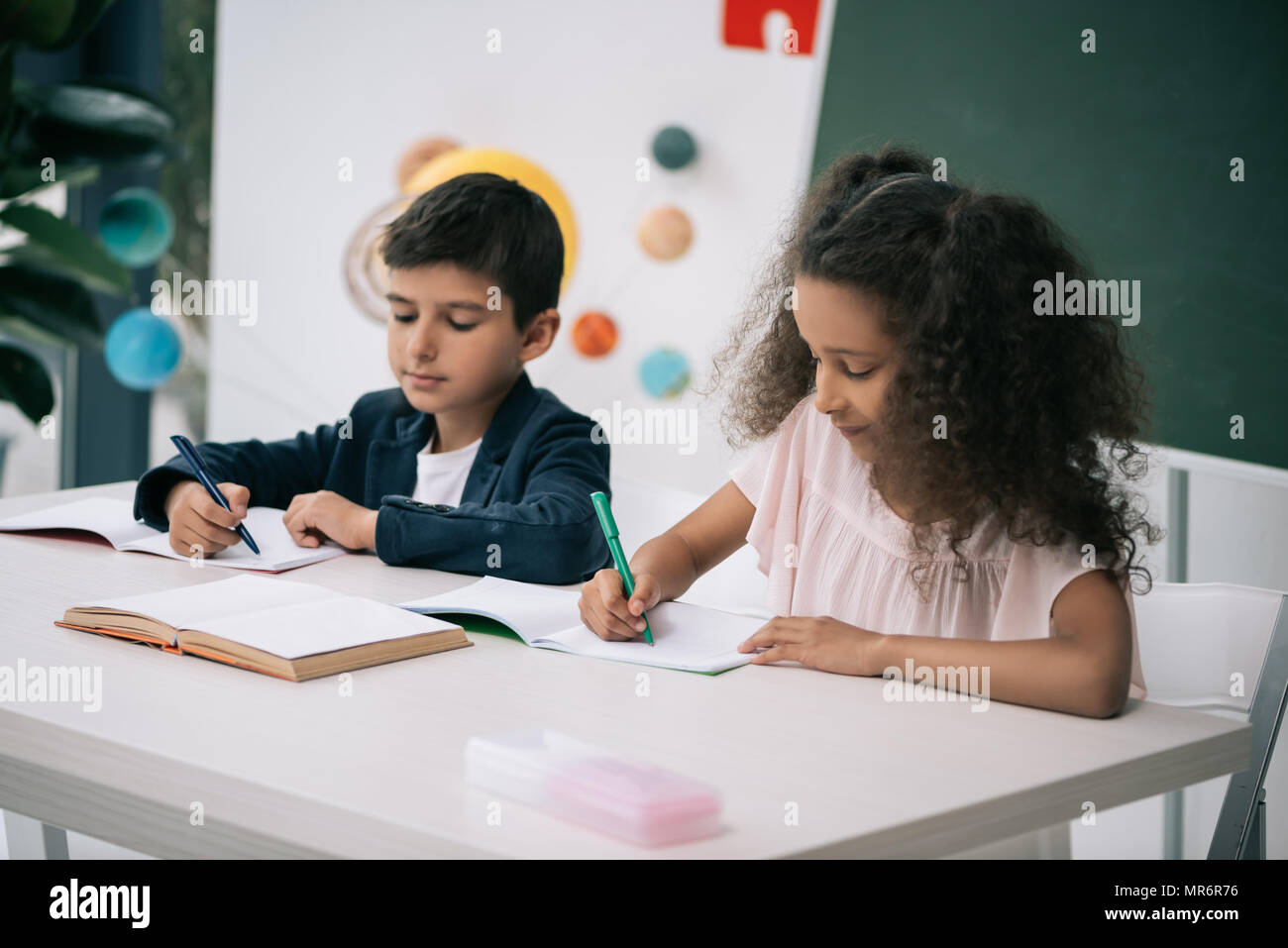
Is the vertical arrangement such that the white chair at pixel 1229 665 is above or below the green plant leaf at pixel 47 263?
below

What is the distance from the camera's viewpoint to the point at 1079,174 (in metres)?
2.58

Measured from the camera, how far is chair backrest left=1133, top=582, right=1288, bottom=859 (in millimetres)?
1203

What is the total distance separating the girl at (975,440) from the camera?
1140mm

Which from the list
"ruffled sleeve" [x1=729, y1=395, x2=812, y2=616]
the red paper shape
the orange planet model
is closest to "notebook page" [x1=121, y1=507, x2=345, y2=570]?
"ruffled sleeve" [x1=729, y1=395, x2=812, y2=616]

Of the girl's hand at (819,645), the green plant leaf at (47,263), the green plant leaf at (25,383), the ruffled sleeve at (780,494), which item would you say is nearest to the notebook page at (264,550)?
the ruffled sleeve at (780,494)

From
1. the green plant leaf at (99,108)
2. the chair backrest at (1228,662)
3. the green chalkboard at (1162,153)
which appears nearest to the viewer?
the chair backrest at (1228,662)

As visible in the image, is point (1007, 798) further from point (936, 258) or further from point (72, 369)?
point (72, 369)

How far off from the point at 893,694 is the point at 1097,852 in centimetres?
106

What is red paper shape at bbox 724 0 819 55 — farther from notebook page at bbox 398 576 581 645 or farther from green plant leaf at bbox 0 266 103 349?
notebook page at bbox 398 576 581 645

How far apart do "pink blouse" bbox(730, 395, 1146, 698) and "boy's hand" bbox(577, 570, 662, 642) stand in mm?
285

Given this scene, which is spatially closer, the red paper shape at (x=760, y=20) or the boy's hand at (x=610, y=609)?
the boy's hand at (x=610, y=609)

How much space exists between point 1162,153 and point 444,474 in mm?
1525

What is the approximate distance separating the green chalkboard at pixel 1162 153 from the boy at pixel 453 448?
94cm

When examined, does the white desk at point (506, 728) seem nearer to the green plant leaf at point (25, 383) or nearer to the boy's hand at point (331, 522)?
the boy's hand at point (331, 522)
